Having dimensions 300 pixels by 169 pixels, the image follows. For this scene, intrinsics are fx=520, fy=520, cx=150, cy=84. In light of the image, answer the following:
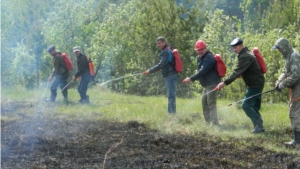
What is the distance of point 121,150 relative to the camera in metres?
9.39

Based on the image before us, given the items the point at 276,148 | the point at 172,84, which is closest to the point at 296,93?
the point at 276,148

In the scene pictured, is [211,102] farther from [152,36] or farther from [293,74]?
[152,36]

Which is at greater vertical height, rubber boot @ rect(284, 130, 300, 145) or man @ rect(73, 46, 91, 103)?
man @ rect(73, 46, 91, 103)

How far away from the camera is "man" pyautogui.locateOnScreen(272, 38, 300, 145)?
938cm

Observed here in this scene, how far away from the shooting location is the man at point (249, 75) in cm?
1030

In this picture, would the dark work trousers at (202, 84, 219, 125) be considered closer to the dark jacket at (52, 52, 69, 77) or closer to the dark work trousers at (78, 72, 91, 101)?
the dark work trousers at (78, 72, 91, 101)

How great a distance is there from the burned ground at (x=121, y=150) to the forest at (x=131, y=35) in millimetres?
9391

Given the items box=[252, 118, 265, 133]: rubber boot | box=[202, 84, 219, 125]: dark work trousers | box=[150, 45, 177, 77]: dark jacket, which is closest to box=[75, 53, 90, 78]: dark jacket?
box=[150, 45, 177, 77]: dark jacket

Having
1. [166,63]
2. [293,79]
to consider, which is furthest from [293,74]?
[166,63]

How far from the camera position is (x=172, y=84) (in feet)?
42.7

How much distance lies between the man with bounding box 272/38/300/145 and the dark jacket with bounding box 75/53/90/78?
A: 8269mm

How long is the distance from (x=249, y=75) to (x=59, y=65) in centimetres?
817

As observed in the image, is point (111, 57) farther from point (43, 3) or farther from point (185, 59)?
point (185, 59)

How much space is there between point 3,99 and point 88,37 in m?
16.0
